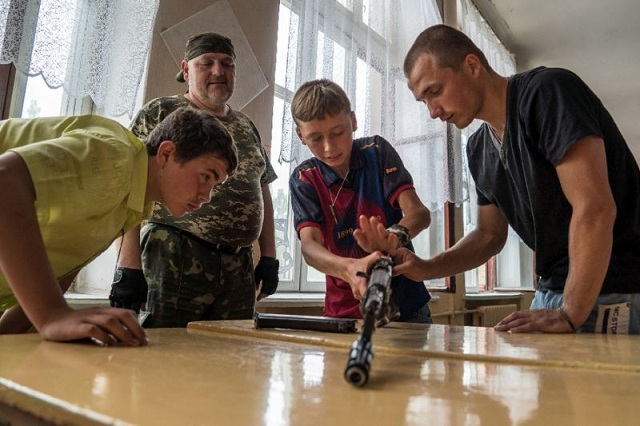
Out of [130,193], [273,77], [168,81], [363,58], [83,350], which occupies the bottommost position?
[83,350]

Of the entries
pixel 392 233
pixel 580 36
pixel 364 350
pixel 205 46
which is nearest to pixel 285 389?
A: pixel 364 350

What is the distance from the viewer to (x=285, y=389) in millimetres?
418

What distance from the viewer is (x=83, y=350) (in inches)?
23.3

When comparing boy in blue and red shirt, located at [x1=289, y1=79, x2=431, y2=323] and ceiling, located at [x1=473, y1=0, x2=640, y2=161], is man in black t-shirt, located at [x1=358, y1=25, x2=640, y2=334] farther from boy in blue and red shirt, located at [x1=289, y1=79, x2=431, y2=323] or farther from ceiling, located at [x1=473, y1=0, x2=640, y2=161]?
ceiling, located at [x1=473, y1=0, x2=640, y2=161]

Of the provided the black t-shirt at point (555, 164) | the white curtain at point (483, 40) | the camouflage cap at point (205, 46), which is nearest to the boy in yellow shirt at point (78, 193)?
the camouflage cap at point (205, 46)

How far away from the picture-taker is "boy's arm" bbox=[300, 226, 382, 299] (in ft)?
3.34

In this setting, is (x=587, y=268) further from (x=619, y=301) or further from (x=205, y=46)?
(x=205, y=46)

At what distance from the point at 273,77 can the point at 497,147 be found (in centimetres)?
107

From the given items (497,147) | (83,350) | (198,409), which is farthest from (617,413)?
(497,147)

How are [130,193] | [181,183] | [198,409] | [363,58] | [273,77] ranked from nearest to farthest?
1. [198,409]
2. [130,193]
3. [181,183]
4. [273,77]
5. [363,58]

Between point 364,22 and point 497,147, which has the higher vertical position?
point 364,22

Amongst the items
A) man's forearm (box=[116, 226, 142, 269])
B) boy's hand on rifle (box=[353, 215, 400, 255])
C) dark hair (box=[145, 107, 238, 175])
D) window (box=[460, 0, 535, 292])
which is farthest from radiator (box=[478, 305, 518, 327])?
dark hair (box=[145, 107, 238, 175])

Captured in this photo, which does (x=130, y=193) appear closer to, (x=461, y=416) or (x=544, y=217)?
(x=461, y=416)

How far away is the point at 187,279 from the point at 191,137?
450mm
